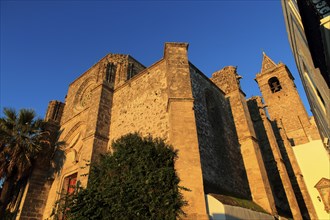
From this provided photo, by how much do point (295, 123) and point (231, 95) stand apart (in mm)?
14371

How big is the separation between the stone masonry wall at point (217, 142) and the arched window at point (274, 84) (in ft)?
56.3

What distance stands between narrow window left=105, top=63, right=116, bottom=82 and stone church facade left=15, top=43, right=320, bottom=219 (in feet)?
0.21

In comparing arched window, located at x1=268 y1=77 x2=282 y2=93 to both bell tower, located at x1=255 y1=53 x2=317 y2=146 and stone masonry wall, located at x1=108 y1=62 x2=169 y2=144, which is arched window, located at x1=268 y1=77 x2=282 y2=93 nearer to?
bell tower, located at x1=255 y1=53 x2=317 y2=146

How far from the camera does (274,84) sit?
1117 inches

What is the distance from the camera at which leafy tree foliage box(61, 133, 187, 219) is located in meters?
7.17

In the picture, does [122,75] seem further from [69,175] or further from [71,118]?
[69,175]

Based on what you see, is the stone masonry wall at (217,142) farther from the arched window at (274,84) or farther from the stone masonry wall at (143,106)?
the arched window at (274,84)

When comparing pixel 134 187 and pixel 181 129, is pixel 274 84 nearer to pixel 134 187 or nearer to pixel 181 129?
pixel 181 129

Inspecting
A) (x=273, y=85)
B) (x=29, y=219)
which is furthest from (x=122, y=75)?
(x=273, y=85)

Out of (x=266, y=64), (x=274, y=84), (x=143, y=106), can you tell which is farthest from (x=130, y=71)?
(x=266, y=64)

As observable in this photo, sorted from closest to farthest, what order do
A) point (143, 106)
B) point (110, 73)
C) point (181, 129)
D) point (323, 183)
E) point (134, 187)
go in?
point (134, 187) → point (181, 129) → point (143, 106) → point (110, 73) → point (323, 183)

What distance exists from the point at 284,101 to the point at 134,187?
2336 cm

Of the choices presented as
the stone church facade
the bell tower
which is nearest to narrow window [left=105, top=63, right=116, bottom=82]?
the stone church facade

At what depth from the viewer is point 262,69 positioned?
30.1 metres
